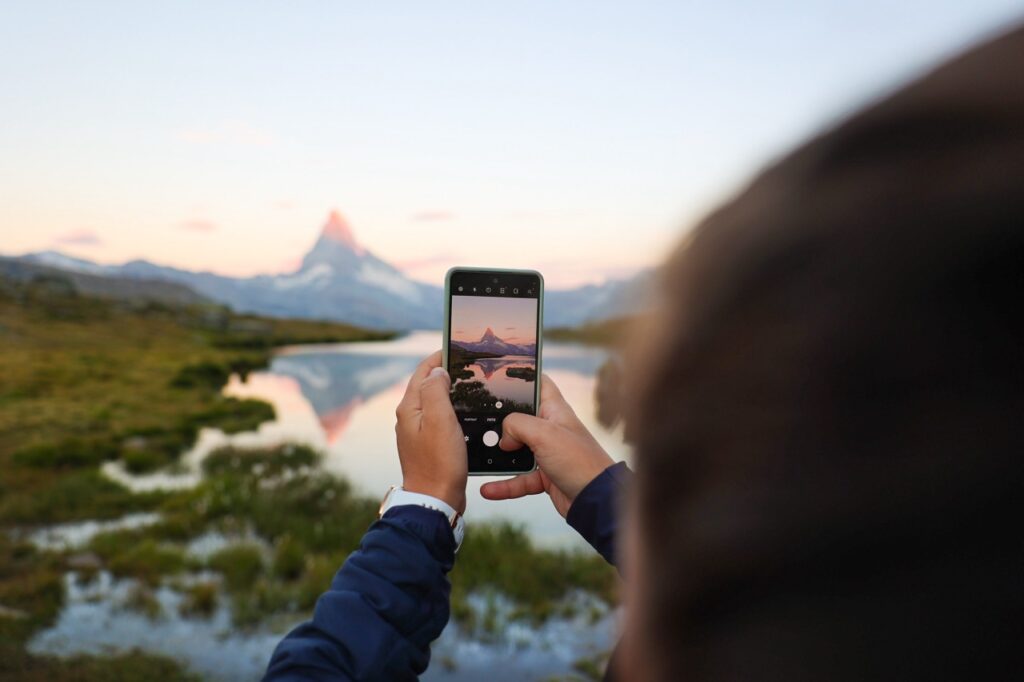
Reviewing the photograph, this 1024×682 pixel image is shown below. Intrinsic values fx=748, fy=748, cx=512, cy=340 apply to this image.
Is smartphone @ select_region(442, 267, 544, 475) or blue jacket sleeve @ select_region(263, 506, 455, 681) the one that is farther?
smartphone @ select_region(442, 267, 544, 475)

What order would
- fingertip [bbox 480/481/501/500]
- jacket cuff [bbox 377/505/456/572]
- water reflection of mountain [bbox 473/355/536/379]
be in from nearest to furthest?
1. jacket cuff [bbox 377/505/456/572]
2. fingertip [bbox 480/481/501/500]
3. water reflection of mountain [bbox 473/355/536/379]

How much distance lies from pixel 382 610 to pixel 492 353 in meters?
0.87

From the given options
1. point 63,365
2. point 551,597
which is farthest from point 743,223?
point 63,365

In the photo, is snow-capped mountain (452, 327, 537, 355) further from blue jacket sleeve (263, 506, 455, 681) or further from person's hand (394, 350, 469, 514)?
blue jacket sleeve (263, 506, 455, 681)

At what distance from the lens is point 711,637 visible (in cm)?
34

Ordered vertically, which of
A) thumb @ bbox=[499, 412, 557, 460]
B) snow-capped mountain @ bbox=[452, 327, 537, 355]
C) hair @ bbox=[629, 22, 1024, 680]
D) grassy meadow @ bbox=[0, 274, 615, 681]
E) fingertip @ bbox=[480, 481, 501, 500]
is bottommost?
grassy meadow @ bbox=[0, 274, 615, 681]

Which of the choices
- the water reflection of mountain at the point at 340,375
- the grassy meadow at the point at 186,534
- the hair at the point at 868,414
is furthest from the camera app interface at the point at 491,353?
the water reflection of mountain at the point at 340,375

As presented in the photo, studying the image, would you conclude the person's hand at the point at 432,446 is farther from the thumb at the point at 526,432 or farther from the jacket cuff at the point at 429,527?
the thumb at the point at 526,432

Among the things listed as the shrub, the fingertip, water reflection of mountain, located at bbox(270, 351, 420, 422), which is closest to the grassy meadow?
the shrub

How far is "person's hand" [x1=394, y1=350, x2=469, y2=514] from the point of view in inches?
54.5

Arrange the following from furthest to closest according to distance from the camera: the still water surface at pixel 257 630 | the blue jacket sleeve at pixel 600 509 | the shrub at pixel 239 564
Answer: the shrub at pixel 239 564 < the still water surface at pixel 257 630 < the blue jacket sleeve at pixel 600 509

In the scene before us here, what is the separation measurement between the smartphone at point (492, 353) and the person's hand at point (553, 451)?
0.12 ft

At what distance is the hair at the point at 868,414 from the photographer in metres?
0.29

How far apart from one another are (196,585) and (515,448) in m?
5.38
